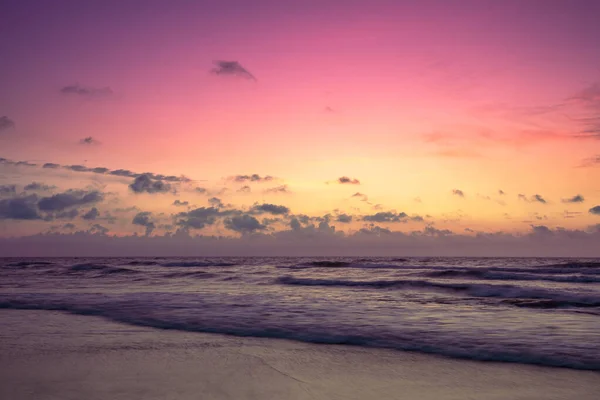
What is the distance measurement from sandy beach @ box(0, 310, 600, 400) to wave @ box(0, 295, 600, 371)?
424 mm

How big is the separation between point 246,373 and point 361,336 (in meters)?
3.27

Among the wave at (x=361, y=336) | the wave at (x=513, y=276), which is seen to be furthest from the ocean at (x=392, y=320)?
the wave at (x=513, y=276)

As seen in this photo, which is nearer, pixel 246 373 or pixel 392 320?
pixel 246 373

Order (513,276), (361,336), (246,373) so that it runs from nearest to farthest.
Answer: (246,373)
(361,336)
(513,276)

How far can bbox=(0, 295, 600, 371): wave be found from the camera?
6.62 meters

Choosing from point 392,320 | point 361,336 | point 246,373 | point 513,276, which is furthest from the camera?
point 513,276

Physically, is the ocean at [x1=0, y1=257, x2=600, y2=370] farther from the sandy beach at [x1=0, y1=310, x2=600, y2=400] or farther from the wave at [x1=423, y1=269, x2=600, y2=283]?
the wave at [x1=423, y1=269, x2=600, y2=283]

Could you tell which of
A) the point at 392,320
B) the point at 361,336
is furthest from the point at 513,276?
the point at 361,336

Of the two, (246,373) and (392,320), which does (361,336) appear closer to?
(392,320)

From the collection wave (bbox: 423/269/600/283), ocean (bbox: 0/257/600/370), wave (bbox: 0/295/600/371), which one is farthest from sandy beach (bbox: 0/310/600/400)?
wave (bbox: 423/269/600/283)

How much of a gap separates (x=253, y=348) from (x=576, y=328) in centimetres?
660

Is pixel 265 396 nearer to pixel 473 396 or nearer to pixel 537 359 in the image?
pixel 473 396

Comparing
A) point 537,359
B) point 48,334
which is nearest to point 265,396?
point 537,359

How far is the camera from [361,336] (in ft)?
27.1
